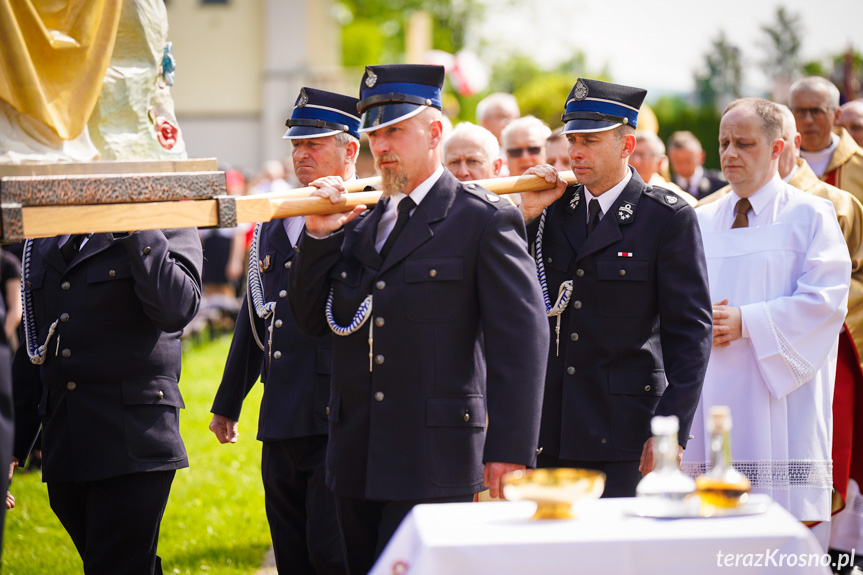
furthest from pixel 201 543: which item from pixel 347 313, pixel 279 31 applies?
pixel 279 31

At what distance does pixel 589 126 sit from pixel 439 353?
140 cm

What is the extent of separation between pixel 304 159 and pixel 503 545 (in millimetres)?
2734

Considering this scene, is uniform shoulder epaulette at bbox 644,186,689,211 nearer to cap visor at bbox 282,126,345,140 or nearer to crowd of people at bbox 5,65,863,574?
crowd of people at bbox 5,65,863,574

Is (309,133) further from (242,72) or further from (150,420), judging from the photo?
(242,72)

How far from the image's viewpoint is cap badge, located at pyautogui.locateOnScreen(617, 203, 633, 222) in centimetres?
443

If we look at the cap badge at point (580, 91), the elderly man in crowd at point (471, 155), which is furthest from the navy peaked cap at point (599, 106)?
the elderly man in crowd at point (471, 155)

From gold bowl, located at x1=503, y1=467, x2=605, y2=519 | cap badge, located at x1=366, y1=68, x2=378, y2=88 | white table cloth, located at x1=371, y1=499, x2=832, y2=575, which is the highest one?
cap badge, located at x1=366, y1=68, x2=378, y2=88

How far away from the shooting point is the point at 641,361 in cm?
434

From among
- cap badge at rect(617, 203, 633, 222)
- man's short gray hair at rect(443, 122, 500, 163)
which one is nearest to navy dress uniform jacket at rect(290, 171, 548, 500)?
cap badge at rect(617, 203, 633, 222)

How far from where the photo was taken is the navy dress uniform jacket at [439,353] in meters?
3.52

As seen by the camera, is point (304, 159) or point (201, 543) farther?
point (201, 543)

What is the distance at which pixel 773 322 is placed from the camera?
4.95 meters

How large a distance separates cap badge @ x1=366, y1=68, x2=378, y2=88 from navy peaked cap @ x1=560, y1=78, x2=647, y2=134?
1.05 meters

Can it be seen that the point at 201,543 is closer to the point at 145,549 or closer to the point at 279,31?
the point at 145,549
